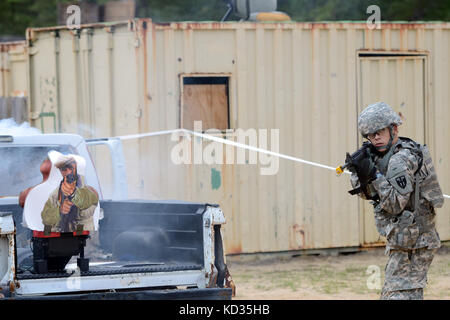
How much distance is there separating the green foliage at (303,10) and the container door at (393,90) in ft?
20.5

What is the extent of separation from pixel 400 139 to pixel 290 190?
474 centimetres

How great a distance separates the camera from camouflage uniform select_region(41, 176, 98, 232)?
5.05 metres

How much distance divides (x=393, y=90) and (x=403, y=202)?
562 cm

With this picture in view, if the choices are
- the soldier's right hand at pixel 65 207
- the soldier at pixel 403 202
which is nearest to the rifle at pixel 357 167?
the soldier at pixel 403 202

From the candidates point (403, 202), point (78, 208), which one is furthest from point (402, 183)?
point (78, 208)

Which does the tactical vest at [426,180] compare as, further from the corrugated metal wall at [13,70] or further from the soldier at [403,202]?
the corrugated metal wall at [13,70]

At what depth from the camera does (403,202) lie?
528 cm

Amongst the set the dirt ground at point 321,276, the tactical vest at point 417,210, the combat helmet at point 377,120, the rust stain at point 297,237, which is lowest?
the dirt ground at point 321,276

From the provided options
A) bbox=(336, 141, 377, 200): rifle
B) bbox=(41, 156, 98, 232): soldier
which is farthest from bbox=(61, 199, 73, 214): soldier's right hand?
bbox=(336, 141, 377, 200): rifle

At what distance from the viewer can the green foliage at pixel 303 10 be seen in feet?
56.0

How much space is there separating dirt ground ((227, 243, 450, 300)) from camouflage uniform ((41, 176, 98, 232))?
3388mm

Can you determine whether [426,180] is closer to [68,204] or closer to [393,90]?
[68,204]

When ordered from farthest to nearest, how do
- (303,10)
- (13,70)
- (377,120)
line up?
(303,10), (13,70), (377,120)

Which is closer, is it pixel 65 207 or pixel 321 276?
pixel 65 207
